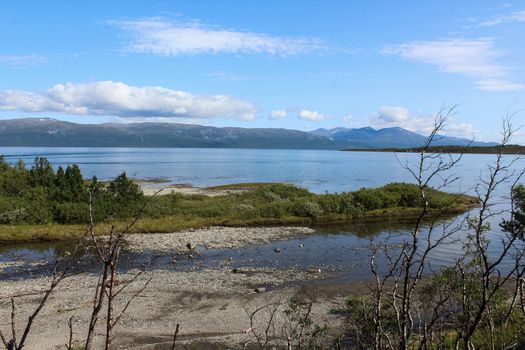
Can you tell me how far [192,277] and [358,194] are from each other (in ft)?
115

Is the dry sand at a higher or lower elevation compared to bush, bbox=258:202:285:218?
lower

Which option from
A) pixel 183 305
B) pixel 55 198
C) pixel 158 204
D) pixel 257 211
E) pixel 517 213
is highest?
pixel 517 213

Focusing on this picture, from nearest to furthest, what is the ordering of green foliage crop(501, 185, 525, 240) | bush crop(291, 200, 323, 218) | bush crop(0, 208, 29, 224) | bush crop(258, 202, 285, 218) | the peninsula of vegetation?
green foliage crop(501, 185, 525, 240) < bush crop(0, 208, 29, 224) < the peninsula of vegetation < bush crop(258, 202, 285, 218) < bush crop(291, 200, 323, 218)

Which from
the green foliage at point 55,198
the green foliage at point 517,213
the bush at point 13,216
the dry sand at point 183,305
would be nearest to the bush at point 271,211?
the green foliage at point 55,198

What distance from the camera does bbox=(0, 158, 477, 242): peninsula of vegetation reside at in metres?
46.1

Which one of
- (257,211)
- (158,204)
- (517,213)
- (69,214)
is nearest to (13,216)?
(69,214)

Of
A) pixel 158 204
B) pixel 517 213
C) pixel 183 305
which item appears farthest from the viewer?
pixel 158 204

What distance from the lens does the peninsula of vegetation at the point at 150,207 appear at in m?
46.1

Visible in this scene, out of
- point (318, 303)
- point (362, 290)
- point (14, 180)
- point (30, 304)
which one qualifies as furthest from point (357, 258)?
point (14, 180)

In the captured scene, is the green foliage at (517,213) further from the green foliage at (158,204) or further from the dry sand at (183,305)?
the green foliage at (158,204)

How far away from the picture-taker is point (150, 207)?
176 feet

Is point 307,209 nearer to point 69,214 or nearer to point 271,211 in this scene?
point 271,211

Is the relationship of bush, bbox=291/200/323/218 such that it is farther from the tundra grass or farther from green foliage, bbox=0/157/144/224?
green foliage, bbox=0/157/144/224

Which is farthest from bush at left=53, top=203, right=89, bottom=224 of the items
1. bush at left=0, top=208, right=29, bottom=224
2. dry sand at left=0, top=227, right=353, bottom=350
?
dry sand at left=0, top=227, right=353, bottom=350
